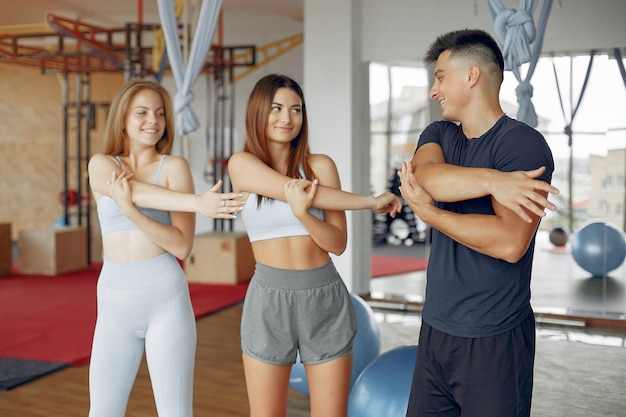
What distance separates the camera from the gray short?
217cm

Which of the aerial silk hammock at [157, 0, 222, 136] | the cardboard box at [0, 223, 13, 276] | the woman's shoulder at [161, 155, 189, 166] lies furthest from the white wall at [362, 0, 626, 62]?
the cardboard box at [0, 223, 13, 276]

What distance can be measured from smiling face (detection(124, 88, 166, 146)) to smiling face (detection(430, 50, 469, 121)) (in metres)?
1.03

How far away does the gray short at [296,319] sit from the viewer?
85.5 inches

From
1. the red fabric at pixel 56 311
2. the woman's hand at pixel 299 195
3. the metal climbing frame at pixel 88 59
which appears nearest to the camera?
the woman's hand at pixel 299 195

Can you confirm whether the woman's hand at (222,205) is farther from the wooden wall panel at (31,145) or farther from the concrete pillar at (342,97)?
the wooden wall panel at (31,145)

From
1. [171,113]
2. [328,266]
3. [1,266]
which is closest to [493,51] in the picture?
[328,266]

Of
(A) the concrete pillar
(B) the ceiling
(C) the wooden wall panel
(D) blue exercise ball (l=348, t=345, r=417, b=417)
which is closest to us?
(D) blue exercise ball (l=348, t=345, r=417, b=417)

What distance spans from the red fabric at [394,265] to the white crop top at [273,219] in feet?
16.6

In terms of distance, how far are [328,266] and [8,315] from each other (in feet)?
16.0

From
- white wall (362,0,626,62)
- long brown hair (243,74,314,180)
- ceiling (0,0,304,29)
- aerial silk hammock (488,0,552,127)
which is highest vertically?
ceiling (0,0,304,29)

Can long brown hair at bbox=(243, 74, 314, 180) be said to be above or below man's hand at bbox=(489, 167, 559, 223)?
above

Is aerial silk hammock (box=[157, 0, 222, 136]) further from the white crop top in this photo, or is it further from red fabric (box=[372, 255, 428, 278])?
the white crop top

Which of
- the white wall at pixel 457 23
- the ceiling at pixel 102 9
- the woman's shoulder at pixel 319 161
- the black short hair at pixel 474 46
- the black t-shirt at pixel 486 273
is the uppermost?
the ceiling at pixel 102 9

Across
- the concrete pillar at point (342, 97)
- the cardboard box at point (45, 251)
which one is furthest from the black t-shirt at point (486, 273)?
the cardboard box at point (45, 251)
